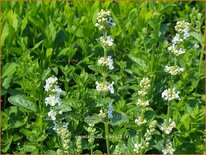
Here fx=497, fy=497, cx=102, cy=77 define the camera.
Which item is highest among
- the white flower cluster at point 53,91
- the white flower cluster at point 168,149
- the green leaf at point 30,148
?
the white flower cluster at point 53,91

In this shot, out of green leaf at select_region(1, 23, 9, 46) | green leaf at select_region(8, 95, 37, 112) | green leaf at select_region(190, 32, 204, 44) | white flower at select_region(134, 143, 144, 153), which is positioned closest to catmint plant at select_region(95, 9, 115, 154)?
white flower at select_region(134, 143, 144, 153)

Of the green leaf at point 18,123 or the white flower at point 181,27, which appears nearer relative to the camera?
the white flower at point 181,27

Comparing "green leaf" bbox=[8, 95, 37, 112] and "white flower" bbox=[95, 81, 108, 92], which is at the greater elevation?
"white flower" bbox=[95, 81, 108, 92]

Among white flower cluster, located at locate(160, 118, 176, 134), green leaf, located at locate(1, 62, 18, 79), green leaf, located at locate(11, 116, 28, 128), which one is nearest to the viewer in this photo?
white flower cluster, located at locate(160, 118, 176, 134)

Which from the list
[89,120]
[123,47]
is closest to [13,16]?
[123,47]

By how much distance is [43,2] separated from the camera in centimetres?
438

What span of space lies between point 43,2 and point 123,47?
2.66ft

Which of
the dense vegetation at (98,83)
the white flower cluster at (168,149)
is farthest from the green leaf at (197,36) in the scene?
the white flower cluster at (168,149)

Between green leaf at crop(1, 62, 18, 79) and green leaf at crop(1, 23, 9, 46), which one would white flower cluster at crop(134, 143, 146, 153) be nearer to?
green leaf at crop(1, 62, 18, 79)

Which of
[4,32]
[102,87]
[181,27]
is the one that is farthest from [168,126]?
[4,32]

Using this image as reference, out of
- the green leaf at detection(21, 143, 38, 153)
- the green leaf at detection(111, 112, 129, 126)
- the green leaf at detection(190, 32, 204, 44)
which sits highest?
the green leaf at detection(190, 32, 204, 44)

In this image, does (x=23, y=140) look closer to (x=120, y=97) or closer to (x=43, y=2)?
(x=120, y=97)

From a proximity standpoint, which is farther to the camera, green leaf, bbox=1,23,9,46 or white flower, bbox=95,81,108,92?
green leaf, bbox=1,23,9,46

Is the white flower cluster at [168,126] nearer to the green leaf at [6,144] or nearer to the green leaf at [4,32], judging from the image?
the green leaf at [6,144]
